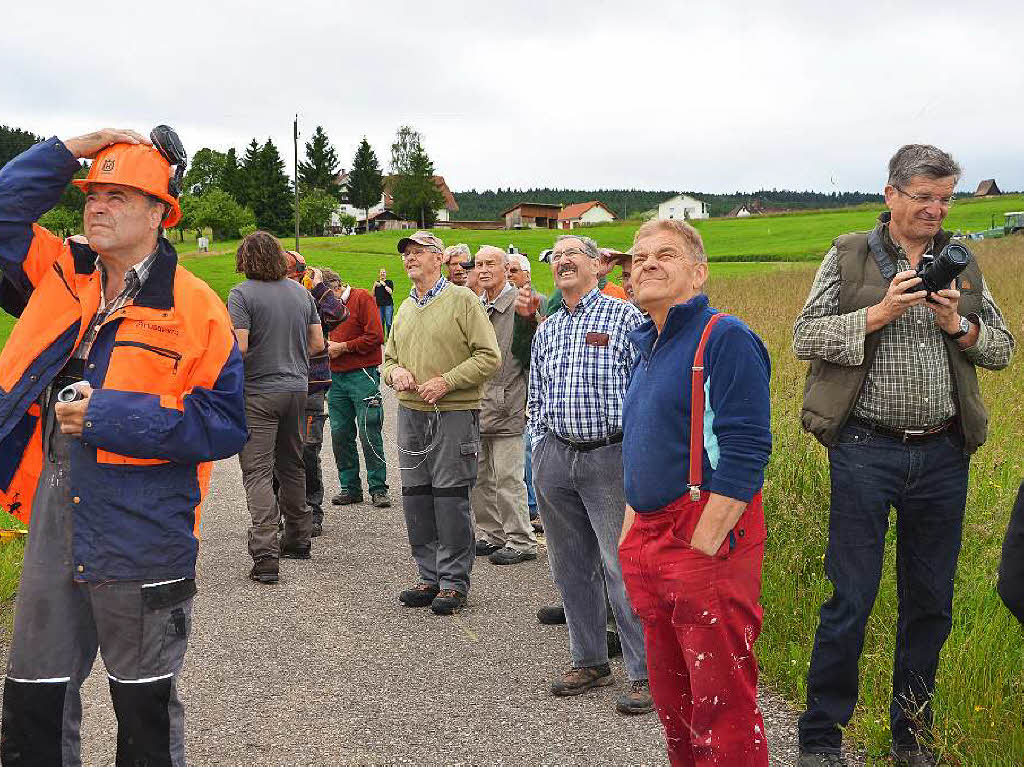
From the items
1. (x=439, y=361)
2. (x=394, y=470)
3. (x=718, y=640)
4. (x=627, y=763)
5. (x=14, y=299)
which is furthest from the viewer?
(x=394, y=470)

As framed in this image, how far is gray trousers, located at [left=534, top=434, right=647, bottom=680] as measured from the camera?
4.62 meters

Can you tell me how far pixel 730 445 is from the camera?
9.88 feet

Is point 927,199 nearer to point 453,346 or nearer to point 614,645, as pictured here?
point 614,645

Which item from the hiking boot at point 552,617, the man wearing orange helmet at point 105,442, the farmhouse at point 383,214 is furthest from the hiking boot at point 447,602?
the farmhouse at point 383,214

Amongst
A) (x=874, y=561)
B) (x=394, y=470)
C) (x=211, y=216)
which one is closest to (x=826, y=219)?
(x=211, y=216)

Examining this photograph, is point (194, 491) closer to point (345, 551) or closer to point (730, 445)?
point (730, 445)

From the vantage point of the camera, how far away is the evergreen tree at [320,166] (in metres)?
111

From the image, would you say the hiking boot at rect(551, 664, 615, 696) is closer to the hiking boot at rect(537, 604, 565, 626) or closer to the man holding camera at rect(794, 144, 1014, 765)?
the hiking boot at rect(537, 604, 565, 626)

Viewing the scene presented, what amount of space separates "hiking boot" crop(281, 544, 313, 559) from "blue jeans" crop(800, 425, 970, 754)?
14.4ft

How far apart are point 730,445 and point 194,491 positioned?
175 cm

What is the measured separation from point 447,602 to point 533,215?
12859 cm

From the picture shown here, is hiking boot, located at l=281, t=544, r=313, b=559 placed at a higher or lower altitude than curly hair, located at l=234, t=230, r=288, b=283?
lower

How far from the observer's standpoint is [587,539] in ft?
16.0

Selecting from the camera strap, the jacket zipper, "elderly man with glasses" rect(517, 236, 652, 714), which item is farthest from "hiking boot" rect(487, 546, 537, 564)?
the jacket zipper
